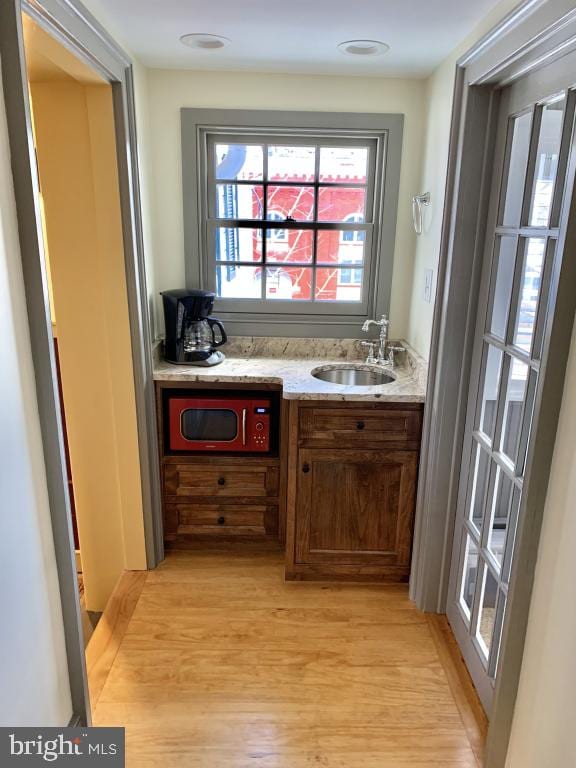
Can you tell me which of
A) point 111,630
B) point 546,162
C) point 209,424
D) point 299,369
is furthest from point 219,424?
point 546,162

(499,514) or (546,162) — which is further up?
(546,162)

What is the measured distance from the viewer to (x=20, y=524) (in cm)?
124

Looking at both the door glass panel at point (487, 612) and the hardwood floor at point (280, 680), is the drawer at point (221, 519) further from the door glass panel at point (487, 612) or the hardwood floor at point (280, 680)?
the door glass panel at point (487, 612)

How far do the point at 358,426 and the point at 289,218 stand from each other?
1156 mm

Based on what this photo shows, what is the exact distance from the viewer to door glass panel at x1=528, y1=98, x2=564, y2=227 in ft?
4.70

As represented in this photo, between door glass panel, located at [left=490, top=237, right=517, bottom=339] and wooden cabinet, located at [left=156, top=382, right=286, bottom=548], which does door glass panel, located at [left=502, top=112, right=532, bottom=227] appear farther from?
wooden cabinet, located at [left=156, top=382, right=286, bottom=548]

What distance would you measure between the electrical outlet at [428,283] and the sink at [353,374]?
434mm

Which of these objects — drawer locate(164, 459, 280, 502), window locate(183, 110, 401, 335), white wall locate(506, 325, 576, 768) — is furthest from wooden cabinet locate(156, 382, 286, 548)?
white wall locate(506, 325, 576, 768)

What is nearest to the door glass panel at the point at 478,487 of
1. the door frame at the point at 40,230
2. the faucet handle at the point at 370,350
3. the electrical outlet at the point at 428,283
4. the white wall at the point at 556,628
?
the white wall at the point at 556,628

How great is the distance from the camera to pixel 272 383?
2.42 m

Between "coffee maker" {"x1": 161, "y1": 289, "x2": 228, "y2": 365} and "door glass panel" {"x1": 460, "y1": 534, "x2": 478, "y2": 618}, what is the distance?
137 centimetres

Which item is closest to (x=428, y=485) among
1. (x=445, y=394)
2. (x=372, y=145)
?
(x=445, y=394)

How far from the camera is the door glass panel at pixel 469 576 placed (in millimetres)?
2012

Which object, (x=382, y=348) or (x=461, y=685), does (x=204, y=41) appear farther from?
(x=461, y=685)
